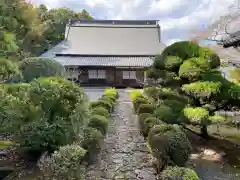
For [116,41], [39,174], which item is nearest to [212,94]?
[39,174]

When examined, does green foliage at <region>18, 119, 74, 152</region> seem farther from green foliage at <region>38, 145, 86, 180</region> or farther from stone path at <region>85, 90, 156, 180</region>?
green foliage at <region>38, 145, 86, 180</region>

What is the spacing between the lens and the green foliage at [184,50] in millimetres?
10148

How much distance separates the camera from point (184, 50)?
1034 centimetres

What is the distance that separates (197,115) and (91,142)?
11.4 ft

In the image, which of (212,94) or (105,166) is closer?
(105,166)

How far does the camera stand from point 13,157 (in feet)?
25.4

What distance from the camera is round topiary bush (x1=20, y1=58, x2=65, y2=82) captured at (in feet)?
30.6

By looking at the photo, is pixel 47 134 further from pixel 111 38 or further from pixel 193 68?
pixel 111 38

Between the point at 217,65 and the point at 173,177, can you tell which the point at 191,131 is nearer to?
the point at 217,65

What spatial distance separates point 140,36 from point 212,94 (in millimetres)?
25830

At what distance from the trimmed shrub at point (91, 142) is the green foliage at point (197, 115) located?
3037 millimetres

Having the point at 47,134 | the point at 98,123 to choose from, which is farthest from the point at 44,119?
the point at 98,123

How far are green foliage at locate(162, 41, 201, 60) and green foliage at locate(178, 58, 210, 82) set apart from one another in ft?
1.40

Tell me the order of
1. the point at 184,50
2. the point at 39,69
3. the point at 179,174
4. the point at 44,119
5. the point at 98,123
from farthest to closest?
the point at 184,50, the point at 39,69, the point at 98,123, the point at 44,119, the point at 179,174
